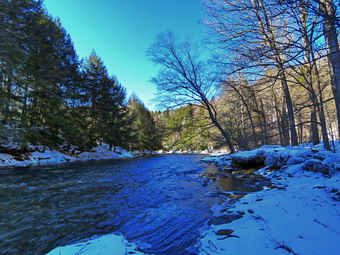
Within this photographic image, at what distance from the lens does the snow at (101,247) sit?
2.05m

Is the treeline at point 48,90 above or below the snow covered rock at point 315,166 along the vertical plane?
above

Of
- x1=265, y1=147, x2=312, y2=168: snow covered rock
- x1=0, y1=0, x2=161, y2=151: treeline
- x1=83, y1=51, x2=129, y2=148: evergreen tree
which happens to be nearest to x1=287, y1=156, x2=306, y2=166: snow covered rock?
x1=265, y1=147, x2=312, y2=168: snow covered rock

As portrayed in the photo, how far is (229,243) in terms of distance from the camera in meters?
1.95

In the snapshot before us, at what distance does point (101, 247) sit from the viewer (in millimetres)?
2150

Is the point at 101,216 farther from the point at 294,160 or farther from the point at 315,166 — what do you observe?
the point at 294,160

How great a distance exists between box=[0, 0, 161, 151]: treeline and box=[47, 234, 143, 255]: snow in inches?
354

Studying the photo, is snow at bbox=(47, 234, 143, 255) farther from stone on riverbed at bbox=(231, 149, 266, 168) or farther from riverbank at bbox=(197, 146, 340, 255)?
stone on riverbed at bbox=(231, 149, 266, 168)

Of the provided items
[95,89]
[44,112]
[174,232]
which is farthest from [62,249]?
[95,89]

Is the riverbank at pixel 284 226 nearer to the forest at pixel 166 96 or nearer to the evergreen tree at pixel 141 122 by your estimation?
the forest at pixel 166 96

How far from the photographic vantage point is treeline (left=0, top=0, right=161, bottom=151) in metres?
10.0

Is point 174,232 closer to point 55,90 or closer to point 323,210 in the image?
point 323,210

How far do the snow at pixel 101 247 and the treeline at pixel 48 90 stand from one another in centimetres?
900

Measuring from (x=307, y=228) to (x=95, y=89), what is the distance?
82.2ft

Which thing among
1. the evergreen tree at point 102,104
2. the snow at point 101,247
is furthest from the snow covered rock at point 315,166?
the evergreen tree at point 102,104
